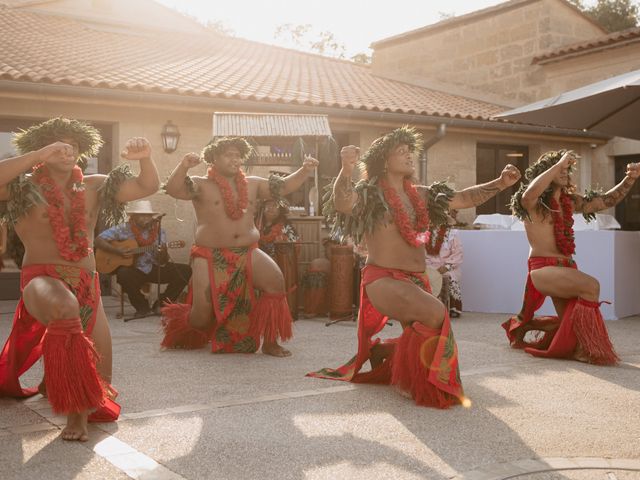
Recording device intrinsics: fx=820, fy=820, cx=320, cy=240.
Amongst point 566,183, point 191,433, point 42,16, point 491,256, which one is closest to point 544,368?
point 566,183

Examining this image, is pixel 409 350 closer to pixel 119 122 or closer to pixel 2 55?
pixel 119 122

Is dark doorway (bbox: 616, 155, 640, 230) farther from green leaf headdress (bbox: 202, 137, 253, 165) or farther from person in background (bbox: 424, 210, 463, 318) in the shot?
green leaf headdress (bbox: 202, 137, 253, 165)

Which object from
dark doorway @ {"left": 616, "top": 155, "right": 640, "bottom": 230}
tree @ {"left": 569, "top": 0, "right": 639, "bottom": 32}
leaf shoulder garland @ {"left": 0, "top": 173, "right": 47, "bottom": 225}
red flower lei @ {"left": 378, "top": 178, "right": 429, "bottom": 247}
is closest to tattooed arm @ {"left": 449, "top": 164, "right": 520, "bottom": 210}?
red flower lei @ {"left": 378, "top": 178, "right": 429, "bottom": 247}

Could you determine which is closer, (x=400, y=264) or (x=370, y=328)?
(x=400, y=264)

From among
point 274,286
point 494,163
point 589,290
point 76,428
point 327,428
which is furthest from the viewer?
point 494,163

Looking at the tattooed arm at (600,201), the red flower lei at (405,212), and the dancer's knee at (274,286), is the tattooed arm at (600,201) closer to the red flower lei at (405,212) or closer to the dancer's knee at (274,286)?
the red flower lei at (405,212)

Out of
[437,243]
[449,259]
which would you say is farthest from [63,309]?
[449,259]

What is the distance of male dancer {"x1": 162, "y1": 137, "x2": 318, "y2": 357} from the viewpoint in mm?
6555

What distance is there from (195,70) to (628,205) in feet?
26.5

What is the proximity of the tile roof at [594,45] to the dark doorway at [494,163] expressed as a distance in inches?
85.3

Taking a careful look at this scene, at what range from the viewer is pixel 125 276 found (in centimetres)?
916

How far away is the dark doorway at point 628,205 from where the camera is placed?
14.7 metres

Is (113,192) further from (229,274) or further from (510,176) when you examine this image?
(510,176)

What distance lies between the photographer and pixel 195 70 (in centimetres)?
1307
